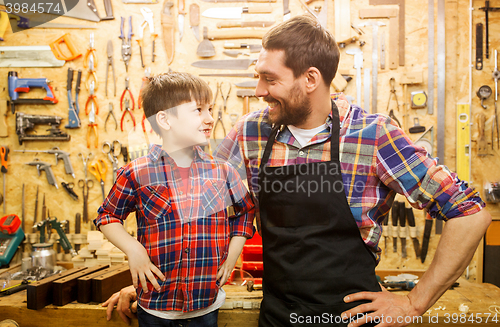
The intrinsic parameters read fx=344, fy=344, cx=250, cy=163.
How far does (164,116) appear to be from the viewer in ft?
4.18

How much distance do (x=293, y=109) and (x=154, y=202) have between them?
0.60 meters

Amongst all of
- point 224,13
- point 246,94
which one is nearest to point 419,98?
point 246,94

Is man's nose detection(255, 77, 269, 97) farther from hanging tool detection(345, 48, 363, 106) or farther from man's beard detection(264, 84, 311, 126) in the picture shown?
hanging tool detection(345, 48, 363, 106)

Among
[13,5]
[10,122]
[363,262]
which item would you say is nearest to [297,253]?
[363,262]

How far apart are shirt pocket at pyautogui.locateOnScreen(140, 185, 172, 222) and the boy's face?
193mm

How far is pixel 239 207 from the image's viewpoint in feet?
4.32

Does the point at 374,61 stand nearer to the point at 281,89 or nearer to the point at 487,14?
the point at 487,14

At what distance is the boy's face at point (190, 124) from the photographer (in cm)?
124

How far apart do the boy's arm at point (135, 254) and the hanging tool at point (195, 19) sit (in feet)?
6.49

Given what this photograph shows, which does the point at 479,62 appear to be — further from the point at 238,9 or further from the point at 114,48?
the point at 114,48

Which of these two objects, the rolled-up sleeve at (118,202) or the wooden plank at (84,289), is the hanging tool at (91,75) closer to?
the wooden plank at (84,289)

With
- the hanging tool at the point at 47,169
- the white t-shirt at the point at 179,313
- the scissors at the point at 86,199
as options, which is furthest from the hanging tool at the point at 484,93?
the hanging tool at the point at 47,169

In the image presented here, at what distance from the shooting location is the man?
113 centimetres

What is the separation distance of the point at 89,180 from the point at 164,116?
1.82m
